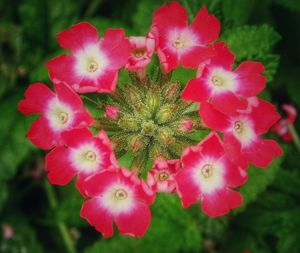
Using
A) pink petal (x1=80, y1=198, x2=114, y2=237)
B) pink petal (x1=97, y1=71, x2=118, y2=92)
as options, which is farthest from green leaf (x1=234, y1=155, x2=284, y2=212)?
pink petal (x1=97, y1=71, x2=118, y2=92)

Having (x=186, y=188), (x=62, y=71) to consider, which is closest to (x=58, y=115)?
(x=62, y=71)

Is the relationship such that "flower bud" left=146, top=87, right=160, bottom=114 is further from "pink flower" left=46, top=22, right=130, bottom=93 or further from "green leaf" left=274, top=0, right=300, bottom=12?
"green leaf" left=274, top=0, right=300, bottom=12

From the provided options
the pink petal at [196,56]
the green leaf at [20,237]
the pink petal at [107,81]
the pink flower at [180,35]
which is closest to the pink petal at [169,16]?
the pink flower at [180,35]

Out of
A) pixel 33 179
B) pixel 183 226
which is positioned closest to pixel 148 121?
pixel 183 226

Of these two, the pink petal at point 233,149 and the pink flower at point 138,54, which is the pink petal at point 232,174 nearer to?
the pink petal at point 233,149

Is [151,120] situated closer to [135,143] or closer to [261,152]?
[135,143]

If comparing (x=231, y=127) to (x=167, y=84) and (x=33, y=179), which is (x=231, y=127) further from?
(x=33, y=179)

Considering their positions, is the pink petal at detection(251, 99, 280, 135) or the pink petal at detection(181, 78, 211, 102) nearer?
the pink petal at detection(181, 78, 211, 102)
